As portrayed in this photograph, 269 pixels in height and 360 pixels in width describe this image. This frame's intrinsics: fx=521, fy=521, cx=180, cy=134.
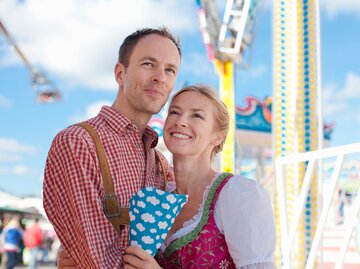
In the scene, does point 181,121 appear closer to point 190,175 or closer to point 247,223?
point 190,175

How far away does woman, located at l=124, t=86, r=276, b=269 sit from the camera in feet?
4.22

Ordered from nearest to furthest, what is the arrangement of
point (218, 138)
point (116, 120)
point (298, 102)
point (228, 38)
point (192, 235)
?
point (192, 235)
point (116, 120)
point (218, 138)
point (298, 102)
point (228, 38)

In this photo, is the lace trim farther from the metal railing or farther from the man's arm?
the metal railing

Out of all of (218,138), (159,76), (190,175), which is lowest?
(190,175)

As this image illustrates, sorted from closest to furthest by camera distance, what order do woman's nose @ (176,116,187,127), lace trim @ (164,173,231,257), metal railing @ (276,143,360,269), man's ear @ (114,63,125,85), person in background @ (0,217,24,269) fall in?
lace trim @ (164,173,231,257) < woman's nose @ (176,116,187,127) < man's ear @ (114,63,125,85) < metal railing @ (276,143,360,269) < person in background @ (0,217,24,269)

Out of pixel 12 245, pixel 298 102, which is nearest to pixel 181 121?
pixel 298 102

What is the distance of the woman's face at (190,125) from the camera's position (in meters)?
1.48

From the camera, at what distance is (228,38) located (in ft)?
28.2

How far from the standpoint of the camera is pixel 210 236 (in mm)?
1320

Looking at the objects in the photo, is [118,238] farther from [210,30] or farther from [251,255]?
[210,30]

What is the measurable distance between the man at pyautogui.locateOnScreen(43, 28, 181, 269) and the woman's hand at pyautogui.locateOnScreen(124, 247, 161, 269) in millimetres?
31

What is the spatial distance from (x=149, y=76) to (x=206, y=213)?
42cm

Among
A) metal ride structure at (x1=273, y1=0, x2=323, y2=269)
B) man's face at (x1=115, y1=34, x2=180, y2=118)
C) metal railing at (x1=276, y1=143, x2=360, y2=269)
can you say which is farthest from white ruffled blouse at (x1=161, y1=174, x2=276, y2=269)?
metal ride structure at (x1=273, y1=0, x2=323, y2=269)

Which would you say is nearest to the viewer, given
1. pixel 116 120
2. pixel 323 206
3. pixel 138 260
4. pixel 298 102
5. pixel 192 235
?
pixel 138 260
